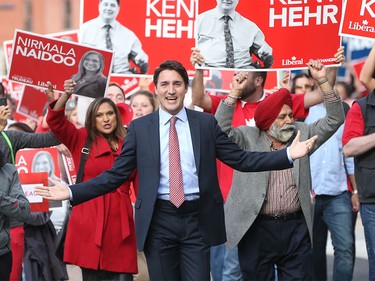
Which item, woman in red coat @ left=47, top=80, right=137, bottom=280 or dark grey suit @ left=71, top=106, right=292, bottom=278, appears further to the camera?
woman in red coat @ left=47, top=80, right=137, bottom=280

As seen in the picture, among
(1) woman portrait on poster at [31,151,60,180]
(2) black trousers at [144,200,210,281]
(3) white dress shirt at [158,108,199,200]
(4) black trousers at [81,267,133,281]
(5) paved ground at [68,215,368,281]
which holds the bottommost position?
(5) paved ground at [68,215,368,281]

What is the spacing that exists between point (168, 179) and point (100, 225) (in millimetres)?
1384

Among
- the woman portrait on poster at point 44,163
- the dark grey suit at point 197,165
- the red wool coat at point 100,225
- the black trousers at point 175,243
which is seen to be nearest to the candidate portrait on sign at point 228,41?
the red wool coat at point 100,225

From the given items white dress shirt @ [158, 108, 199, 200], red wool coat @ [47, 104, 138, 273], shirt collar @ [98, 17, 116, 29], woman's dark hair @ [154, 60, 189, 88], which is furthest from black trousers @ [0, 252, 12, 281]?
shirt collar @ [98, 17, 116, 29]

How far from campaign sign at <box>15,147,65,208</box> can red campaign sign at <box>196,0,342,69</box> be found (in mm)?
2723

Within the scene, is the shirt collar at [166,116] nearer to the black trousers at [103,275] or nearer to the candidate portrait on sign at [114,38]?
the black trousers at [103,275]

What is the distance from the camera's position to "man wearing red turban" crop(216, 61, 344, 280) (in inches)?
304

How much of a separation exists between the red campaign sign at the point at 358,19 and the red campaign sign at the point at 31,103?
439cm

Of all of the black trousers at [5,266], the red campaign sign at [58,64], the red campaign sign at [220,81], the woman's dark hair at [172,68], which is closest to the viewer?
the woman's dark hair at [172,68]

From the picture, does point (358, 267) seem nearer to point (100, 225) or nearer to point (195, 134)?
point (100, 225)

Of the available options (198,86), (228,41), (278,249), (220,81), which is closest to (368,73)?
(228,41)

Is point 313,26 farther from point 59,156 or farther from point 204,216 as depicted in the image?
point 59,156

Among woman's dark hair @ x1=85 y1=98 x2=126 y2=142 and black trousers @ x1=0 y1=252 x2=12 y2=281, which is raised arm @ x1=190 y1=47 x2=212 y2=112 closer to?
woman's dark hair @ x1=85 y1=98 x2=126 y2=142

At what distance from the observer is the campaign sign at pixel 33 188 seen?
9.17 metres
